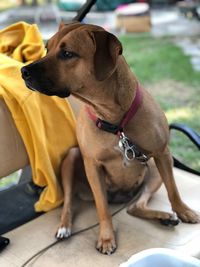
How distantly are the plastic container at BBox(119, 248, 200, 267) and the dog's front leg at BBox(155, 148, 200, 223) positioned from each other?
63 centimetres

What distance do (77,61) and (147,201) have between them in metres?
0.74

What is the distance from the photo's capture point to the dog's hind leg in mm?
2010

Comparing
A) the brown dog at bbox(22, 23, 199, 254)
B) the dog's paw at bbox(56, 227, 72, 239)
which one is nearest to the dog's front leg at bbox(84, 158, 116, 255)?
the brown dog at bbox(22, 23, 199, 254)

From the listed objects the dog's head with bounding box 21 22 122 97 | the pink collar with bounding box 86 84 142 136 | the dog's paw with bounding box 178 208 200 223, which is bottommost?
the dog's paw with bounding box 178 208 200 223

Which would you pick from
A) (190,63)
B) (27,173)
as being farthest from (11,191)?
(190,63)

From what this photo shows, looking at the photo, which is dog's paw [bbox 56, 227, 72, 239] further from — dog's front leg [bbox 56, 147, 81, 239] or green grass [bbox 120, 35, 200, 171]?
green grass [bbox 120, 35, 200, 171]

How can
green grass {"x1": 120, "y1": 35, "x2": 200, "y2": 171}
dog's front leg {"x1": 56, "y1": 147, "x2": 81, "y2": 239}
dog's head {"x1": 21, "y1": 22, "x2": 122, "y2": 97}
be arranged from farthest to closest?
green grass {"x1": 120, "y1": 35, "x2": 200, "y2": 171} < dog's front leg {"x1": 56, "y1": 147, "x2": 81, "y2": 239} < dog's head {"x1": 21, "y1": 22, "x2": 122, "y2": 97}

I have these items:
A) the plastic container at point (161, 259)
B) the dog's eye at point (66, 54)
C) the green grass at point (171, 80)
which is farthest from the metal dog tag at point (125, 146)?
the green grass at point (171, 80)

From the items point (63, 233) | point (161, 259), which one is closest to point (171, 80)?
point (63, 233)

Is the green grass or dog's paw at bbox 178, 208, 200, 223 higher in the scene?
dog's paw at bbox 178, 208, 200, 223

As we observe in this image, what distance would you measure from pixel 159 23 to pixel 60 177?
231 inches

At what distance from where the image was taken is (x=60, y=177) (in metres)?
2.27

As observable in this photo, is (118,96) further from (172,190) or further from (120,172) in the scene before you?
(172,190)

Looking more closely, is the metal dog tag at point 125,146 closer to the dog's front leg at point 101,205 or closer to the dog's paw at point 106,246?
the dog's front leg at point 101,205
